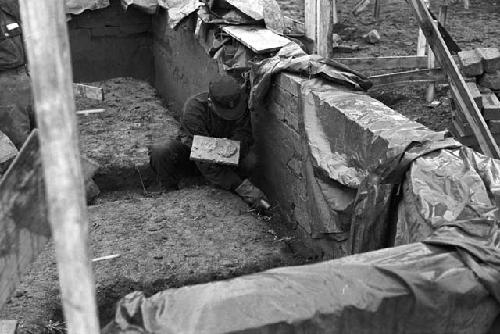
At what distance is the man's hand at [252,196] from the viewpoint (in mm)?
6816

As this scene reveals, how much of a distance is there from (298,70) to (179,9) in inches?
119

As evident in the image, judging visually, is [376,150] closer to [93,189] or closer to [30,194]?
[30,194]

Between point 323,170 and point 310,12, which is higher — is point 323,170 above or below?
below

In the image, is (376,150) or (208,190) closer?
(376,150)

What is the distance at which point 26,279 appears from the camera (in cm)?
567

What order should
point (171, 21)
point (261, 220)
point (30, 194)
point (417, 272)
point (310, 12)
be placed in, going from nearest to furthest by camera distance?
1. point (30, 194)
2. point (417, 272)
3. point (261, 220)
4. point (310, 12)
5. point (171, 21)

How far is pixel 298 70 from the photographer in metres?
6.23

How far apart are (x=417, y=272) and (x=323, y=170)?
2295 millimetres

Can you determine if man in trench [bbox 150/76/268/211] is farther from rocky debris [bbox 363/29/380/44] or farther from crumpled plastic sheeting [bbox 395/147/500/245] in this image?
rocky debris [bbox 363/29/380/44]

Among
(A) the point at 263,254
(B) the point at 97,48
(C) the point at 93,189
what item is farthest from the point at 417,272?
(B) the point at 97,48

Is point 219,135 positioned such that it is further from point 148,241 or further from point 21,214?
point 21,214

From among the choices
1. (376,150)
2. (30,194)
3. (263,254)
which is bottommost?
(263,254)

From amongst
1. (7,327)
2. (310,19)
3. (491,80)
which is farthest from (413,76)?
(7,327)

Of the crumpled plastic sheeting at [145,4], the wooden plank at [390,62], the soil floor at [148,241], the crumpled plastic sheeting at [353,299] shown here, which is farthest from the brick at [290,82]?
the crumpled plastic sheeting at [145,4]
